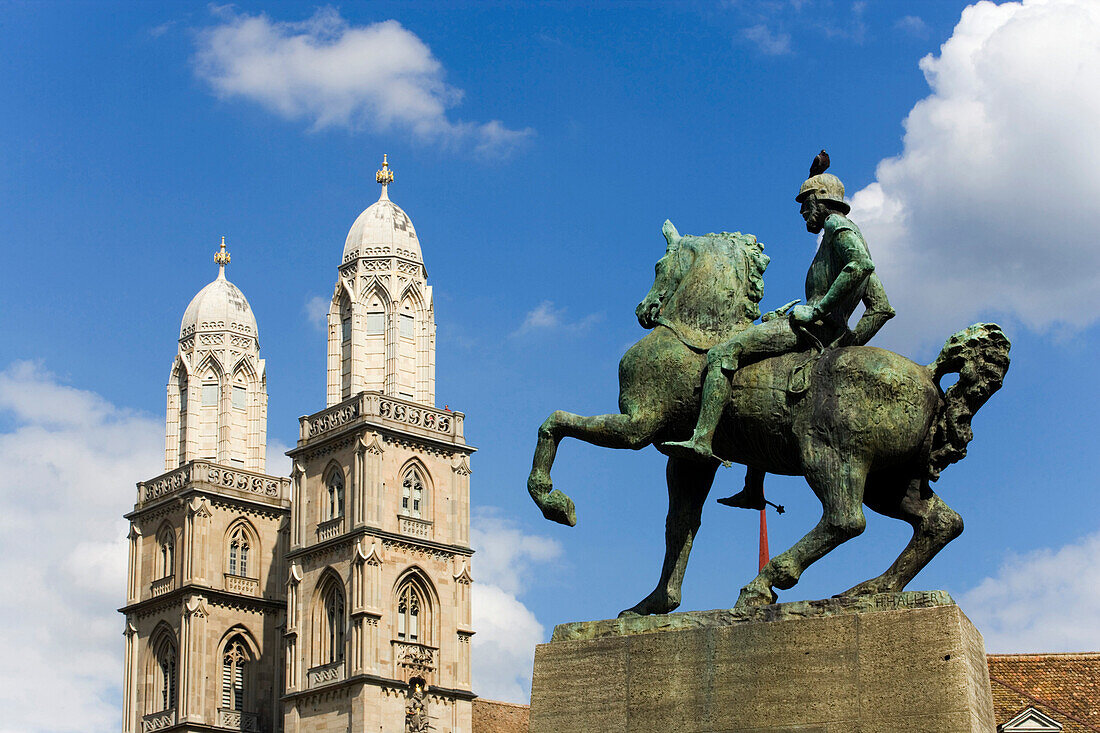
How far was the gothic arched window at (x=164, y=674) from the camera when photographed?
76250mm

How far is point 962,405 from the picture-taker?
33.2 ft

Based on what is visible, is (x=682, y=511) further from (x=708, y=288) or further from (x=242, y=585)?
(x=242, y=585)

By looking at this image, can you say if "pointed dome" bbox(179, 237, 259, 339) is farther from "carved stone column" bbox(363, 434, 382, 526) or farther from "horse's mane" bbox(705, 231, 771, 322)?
"horse's mane" bbox(705, 231, 771, 322)

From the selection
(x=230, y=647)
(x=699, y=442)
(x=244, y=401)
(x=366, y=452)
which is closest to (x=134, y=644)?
(x=230, y=647)

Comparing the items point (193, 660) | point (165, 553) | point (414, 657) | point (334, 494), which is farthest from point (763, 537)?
point (165, 553)

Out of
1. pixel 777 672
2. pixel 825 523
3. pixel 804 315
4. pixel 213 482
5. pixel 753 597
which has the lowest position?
pixel 777 672

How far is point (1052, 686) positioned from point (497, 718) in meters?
42.3

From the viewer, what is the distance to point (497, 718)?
72250mm

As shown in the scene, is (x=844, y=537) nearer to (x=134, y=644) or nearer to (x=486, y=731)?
(x=486, y=731)

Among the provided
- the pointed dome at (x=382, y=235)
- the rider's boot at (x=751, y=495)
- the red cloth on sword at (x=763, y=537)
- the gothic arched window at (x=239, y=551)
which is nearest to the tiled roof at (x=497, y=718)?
the gothic arched window at (x=239, y=551)

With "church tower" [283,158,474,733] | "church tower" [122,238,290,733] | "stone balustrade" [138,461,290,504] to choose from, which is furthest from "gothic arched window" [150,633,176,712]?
"church tower" [283,158,474,733]

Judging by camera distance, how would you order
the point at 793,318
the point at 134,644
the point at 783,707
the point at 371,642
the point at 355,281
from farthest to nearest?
the point at 134,644 → the point at 355,281 → the point at 371,642 → the point at 793,318 → the point at 783,707

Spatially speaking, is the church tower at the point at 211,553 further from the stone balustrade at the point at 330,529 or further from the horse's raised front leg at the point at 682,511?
the horse's raised front leg at the point at 682,511

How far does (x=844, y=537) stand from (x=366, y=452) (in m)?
60.2
